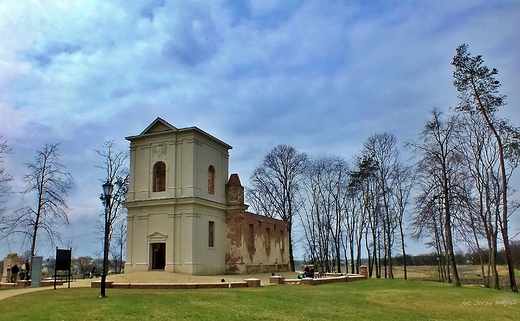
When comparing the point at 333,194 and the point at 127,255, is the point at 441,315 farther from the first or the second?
the point at 333,194

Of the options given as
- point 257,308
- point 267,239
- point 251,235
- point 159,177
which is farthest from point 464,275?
point 257,308

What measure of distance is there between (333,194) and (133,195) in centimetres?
2301

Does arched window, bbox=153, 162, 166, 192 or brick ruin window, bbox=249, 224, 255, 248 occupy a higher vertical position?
arched window, bbox=153, 162, 166, 192

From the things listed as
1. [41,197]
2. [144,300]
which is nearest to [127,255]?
[41,197]

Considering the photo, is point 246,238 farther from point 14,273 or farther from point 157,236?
point 14,273

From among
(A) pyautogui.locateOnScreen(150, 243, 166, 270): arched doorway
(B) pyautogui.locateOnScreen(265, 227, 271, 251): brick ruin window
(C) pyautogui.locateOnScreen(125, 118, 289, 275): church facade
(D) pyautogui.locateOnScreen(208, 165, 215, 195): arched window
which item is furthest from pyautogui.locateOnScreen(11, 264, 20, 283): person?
(B) pyautogui.locateOnScreen(265, 227, 271, 251): brick ruin window

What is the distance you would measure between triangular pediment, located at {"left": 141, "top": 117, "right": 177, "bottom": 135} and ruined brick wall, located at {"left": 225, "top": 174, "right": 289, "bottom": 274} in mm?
6631

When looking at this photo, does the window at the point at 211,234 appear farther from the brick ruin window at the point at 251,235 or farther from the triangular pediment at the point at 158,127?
the triangular pediment at the point at 158,127

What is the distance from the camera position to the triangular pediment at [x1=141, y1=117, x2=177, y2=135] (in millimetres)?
33344

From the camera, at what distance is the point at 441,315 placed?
14930 millimetres

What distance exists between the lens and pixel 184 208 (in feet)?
103

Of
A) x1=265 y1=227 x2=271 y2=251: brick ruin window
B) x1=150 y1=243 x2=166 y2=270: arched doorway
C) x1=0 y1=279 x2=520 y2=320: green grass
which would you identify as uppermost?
x1=265 y1=227 x2=271 y2=251: brick ruin window

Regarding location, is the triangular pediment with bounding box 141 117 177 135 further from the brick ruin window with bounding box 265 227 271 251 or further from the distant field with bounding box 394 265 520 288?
the distant field with bounding box 394 265 520 288

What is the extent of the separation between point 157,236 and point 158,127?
316 inches
